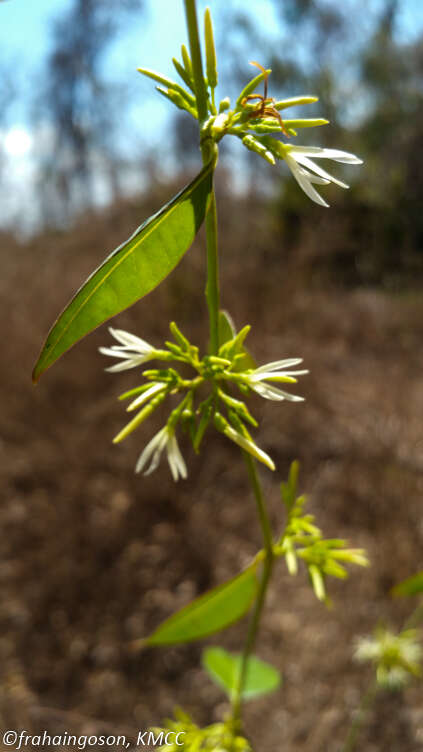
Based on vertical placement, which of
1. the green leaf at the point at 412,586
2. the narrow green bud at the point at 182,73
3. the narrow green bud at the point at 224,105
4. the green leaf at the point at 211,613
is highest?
the narrow green bud at the point at 182,73

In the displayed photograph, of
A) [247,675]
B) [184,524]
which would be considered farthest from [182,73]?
[184,524]

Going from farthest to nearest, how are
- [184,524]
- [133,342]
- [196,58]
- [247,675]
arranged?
[184,524]
[247,675]
[133,342]
[196,58]

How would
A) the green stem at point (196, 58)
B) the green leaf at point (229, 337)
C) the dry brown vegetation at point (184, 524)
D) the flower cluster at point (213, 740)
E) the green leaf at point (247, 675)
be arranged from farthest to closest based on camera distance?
the dry brown vegetation at point (184, 524)
the green leaf at point (247, 675)
the flower cluster at point (213, 740)
the green leaf at point (229, 337)
the green stem at point (196, 58)

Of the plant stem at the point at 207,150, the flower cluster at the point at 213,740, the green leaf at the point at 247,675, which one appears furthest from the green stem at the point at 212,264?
the green leaf at the point at 247,675

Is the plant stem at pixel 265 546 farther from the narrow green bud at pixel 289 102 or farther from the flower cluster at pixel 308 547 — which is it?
the narrow green bud at pixel 289 102

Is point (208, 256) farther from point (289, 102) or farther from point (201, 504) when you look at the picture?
point (201, 504)

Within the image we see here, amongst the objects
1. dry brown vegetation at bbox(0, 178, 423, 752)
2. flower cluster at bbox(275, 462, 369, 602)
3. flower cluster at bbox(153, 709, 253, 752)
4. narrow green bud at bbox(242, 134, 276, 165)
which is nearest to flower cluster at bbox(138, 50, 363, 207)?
narrow green bud at bbox(242, 134, 276, 165)
